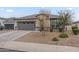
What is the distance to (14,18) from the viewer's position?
4.69m

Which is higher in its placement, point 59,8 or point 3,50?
point 59,8

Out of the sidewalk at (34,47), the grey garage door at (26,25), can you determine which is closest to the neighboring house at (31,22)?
the grey garage door at (26,25)

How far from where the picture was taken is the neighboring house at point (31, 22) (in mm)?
4688

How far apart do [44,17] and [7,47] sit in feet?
2.83

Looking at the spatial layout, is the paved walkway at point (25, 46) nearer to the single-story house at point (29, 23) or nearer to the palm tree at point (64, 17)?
the single-story house at point (29, 23)

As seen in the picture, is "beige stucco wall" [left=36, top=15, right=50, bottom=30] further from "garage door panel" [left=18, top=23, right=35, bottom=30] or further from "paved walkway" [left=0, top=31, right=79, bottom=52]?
"paved walkway" [left=0, top=31, right=79, bottom=52]

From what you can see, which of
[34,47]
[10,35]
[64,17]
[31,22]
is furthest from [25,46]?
[64,17]

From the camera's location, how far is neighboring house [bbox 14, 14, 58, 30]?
15.4 feet

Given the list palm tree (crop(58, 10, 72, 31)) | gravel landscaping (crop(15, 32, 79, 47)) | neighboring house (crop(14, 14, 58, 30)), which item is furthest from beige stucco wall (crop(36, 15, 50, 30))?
palm tree (crop(58, 10, 72, 31))

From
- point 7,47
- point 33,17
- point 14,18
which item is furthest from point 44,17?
point 7,47

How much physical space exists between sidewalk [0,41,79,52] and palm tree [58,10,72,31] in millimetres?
385

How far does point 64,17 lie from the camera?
465cm

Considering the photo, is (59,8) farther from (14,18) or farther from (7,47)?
(7,47)
